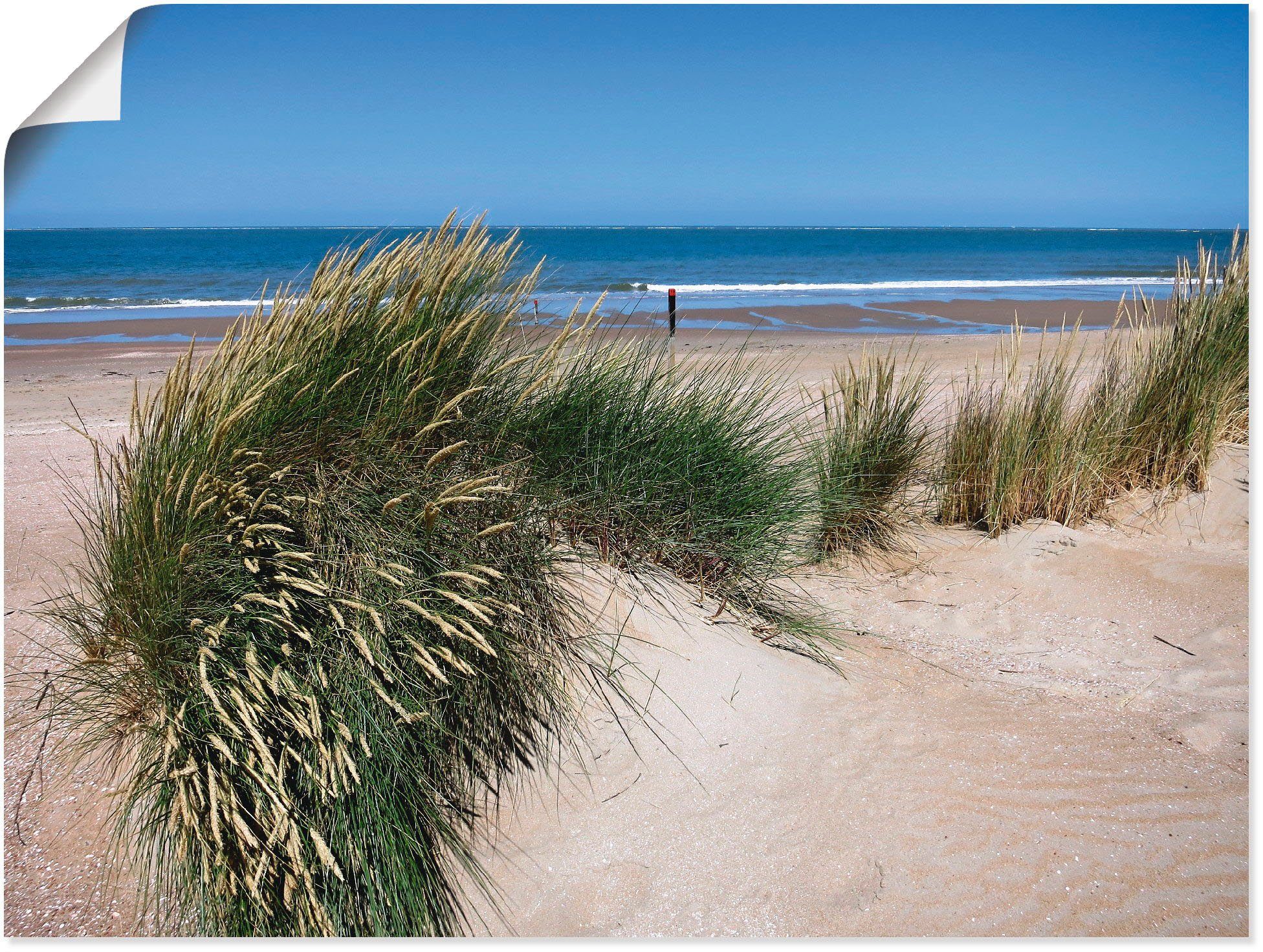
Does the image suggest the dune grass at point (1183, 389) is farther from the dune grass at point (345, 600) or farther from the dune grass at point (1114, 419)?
the dune grass at point (345, 600)

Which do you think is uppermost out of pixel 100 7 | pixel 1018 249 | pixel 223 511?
pixel 1018 249

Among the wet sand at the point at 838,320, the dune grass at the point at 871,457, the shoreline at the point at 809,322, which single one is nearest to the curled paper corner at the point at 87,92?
the dune grass at the point at 871,457

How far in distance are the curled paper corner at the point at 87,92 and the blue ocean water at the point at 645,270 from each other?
49.7 inches

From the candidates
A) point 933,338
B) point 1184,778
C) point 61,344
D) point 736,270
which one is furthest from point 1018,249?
point 1184,778

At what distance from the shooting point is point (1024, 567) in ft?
14.7

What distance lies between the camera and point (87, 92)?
1.78 metres

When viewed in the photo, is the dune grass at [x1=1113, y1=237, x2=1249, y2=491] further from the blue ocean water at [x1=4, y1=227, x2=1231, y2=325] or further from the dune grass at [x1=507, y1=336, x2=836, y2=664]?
the blue ocean water at [x1=4, y1=227, x2=1231, y2=325]

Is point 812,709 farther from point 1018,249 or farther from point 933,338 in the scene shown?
point 1018,249

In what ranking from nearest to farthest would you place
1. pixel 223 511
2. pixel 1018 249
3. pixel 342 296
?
pixel 223 511 → pixel 342 296 → pixel 1018 249

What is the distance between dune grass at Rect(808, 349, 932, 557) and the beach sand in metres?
0.63

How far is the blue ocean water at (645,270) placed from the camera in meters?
22.1

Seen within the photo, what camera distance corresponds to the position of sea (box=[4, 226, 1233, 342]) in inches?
853

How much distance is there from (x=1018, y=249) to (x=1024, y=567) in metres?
56.4

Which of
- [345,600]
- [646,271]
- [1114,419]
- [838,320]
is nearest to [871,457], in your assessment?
[1114,419]
